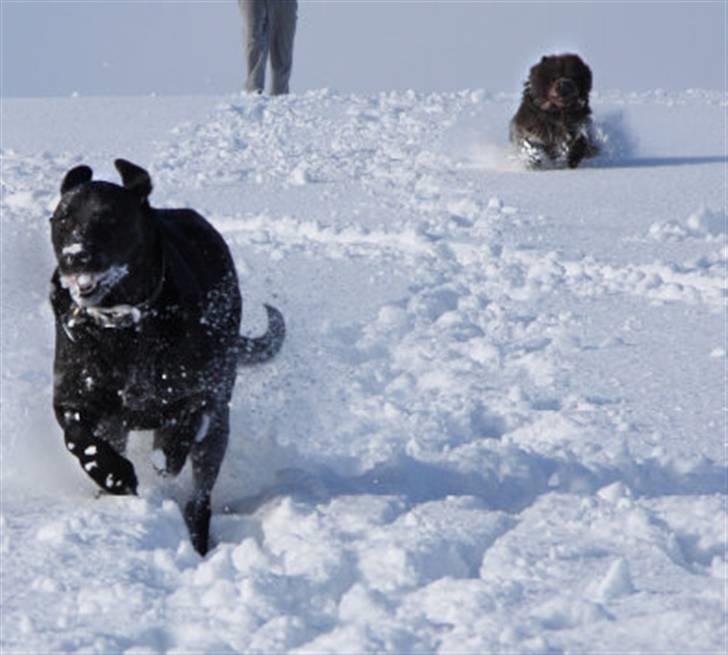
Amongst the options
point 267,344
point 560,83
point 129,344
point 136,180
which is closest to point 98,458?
point 129,344

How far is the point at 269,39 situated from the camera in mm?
13141

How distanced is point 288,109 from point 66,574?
872 centimetres

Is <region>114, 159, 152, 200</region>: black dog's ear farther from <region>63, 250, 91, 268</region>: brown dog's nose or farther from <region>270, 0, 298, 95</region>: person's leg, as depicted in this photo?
<region>270, 0, 298, 95</region>: person's leg

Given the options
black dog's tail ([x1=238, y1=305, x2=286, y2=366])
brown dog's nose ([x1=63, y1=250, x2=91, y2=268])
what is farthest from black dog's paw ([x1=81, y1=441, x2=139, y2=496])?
black dog's tail ([x1=238, y1=305, x2=286, y2=366])

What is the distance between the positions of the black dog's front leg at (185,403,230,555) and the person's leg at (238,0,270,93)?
8701 millimetres

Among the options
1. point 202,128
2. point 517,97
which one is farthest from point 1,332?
point 517,97

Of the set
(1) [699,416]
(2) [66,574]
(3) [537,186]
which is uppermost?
(3) [537,186]

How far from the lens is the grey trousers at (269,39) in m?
12.8

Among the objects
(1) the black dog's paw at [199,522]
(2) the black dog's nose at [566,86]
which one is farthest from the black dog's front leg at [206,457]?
(2) the black dog's nose at [566,86]

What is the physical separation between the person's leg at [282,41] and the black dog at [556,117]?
3.38m

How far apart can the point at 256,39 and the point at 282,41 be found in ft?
1.19

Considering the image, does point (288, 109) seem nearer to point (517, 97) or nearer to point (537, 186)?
point (517, 97)

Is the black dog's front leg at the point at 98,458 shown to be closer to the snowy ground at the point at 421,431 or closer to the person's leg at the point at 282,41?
the snowy ground at the point at 421,431

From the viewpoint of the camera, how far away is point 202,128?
11406 millimetres
